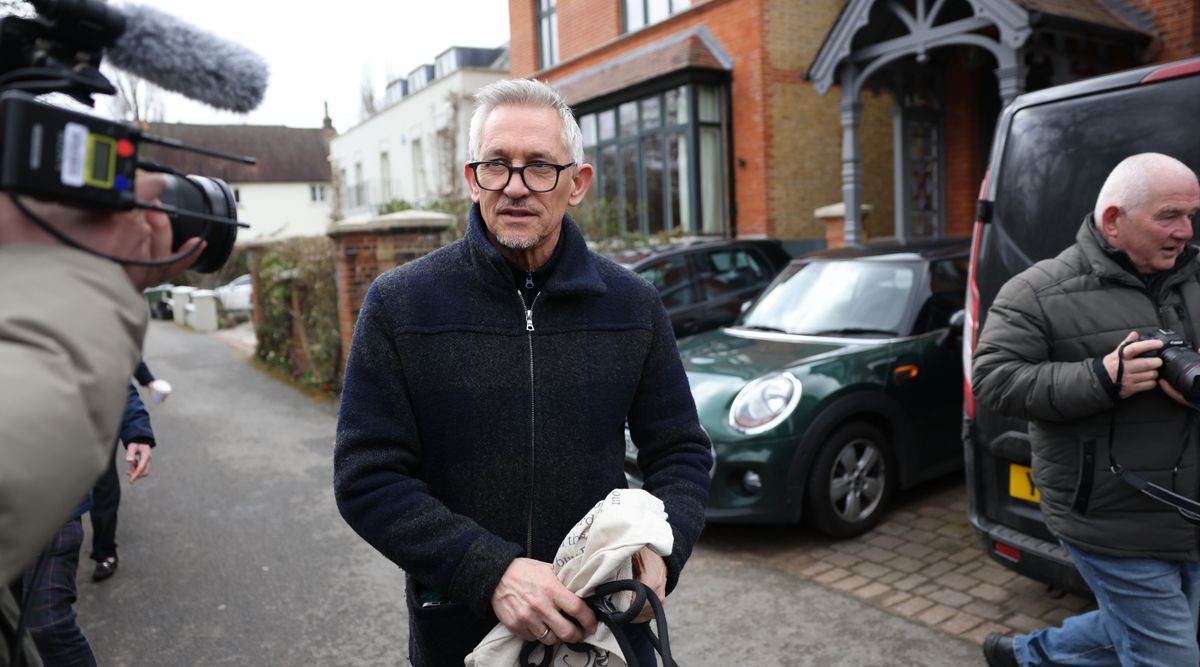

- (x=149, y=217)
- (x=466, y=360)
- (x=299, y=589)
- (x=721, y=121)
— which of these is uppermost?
(x=721, y=121)

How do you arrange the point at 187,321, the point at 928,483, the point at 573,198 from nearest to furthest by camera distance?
the point at 573,198 < the point at 928,483 < the point at 187,321

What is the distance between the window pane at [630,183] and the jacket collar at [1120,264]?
13535 mm

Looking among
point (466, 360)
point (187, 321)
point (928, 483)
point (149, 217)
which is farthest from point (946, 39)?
point (187, 321)

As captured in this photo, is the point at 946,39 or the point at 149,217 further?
the point at 946,39

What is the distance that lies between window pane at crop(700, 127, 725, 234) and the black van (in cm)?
1107

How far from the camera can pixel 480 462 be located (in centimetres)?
190

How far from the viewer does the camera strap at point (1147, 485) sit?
2400mm

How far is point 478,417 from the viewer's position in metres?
1.89

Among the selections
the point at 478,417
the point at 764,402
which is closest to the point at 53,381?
the point at 478,417

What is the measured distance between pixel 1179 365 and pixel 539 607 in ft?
6.16

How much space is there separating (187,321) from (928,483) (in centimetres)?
2137

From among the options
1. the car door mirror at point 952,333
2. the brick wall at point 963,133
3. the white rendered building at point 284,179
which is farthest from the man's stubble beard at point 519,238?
the white rendered building at point 284,179

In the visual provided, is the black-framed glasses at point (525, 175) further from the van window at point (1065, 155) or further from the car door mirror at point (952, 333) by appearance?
the car door mirror at point (952, 333)

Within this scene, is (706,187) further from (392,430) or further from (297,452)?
(392,430)
